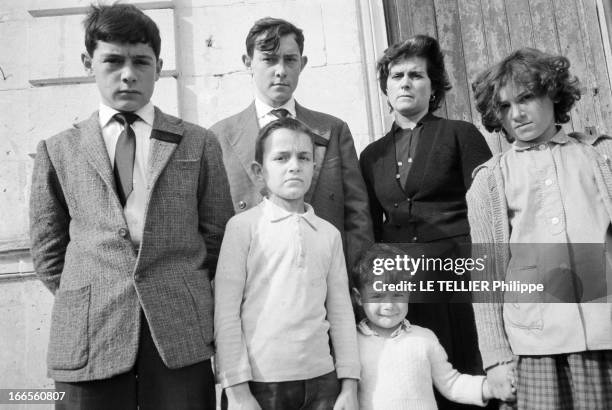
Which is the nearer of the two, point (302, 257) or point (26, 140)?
point (302, 257)

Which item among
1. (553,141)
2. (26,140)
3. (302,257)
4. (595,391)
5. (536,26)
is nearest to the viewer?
(595,391)

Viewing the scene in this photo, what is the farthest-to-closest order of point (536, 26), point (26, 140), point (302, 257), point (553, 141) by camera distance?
point (536, 26) < point (26, 140) < point (553, 141) < point (302, 257)

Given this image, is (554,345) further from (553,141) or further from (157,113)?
(157,113)

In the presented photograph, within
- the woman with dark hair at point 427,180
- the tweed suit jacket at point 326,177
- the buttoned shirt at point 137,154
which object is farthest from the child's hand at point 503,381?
the buttoned shirt at point 137,154

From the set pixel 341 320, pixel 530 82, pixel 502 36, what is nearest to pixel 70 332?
pixel 341 320

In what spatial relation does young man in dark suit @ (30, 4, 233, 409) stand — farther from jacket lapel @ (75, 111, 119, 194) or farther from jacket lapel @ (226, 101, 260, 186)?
jacket lapel @ (226, 101, 260, 186)

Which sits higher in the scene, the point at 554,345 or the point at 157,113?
the point at 157,113

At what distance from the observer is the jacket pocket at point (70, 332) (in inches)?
66.4

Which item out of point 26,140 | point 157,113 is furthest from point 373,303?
point 26,140

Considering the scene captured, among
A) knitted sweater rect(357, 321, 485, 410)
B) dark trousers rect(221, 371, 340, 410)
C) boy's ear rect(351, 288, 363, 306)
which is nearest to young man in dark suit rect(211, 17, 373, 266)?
boy's ear rect(351, 288, 363, 306)

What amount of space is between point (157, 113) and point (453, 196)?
120 centimetres

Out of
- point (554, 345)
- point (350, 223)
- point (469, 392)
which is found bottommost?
point (469, 392)

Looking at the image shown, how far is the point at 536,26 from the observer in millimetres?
3809

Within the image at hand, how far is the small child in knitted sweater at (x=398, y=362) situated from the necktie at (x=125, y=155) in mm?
918
